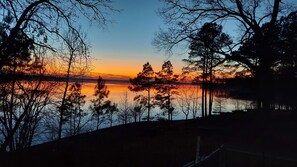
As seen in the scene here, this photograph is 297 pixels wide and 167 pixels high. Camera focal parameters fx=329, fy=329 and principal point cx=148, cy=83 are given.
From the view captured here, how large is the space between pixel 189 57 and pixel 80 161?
94.9 feet

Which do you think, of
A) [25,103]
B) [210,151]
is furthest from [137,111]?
[210,151]

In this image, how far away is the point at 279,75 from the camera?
29531 mm

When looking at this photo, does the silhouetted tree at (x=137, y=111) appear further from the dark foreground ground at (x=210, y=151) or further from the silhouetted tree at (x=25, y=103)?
the dark foreground ground at (x=210, y=151)

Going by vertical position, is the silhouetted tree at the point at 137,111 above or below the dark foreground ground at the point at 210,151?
below

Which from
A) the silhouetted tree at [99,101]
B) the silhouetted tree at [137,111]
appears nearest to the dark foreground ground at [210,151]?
the silhouetted tree at [99,101]

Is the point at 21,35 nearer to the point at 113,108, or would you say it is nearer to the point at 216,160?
the point at 216,160

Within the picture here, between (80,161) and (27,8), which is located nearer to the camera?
(27,8)

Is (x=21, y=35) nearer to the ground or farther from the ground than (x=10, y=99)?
farther from the ground

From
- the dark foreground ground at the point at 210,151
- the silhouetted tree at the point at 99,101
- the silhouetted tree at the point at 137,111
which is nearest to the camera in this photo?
the dark foreground ground at the point at 210,151

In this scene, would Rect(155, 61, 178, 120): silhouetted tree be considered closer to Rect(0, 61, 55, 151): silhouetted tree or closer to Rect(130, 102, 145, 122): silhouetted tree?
Rect(130, 102, 145, 122): silhouetted tree

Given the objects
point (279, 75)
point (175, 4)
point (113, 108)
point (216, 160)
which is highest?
point (175, 4)

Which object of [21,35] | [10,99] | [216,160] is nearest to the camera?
[216,160]

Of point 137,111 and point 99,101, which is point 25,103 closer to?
point 99,101

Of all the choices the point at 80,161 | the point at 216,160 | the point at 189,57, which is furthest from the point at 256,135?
the point at 189,57
